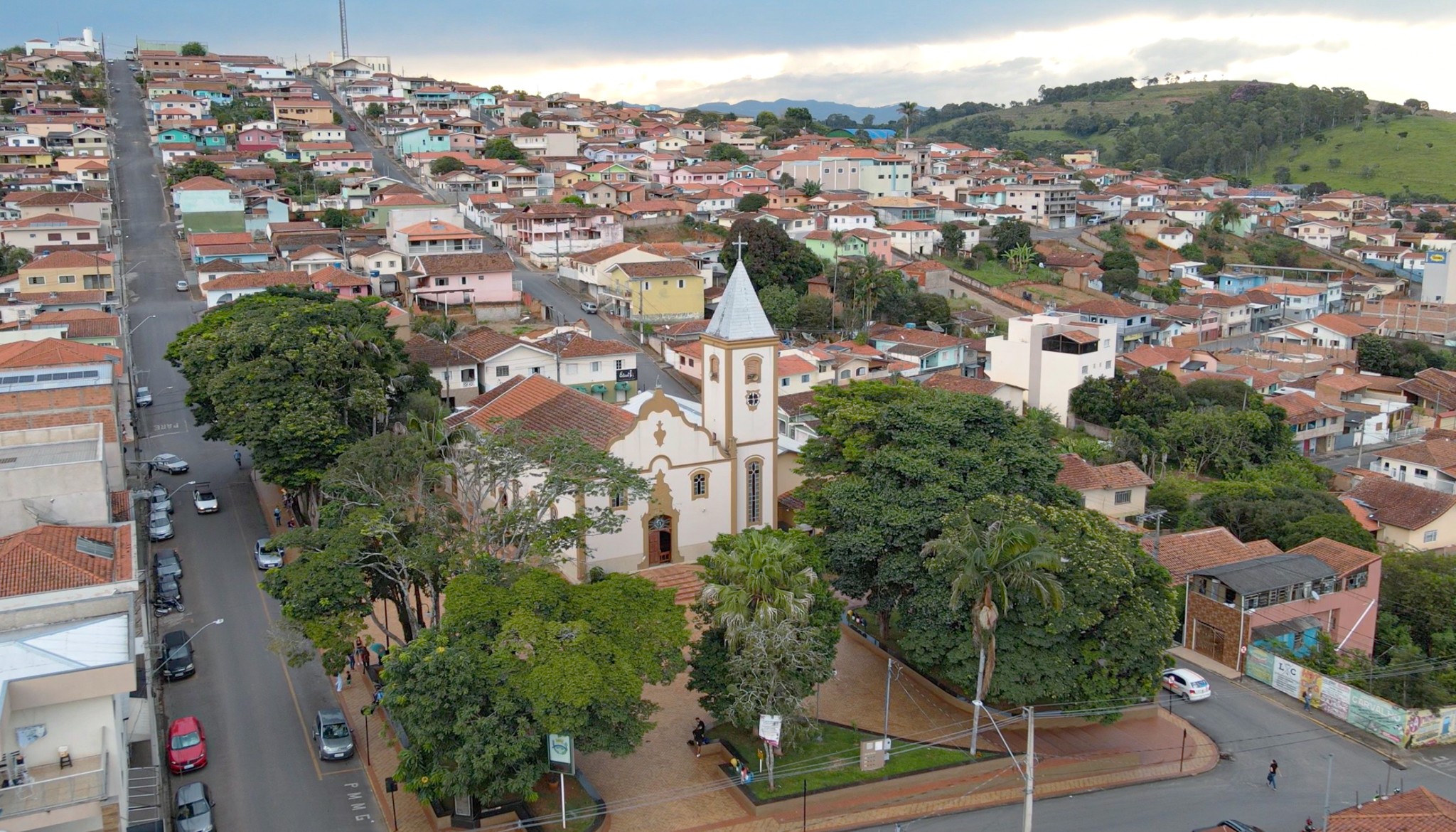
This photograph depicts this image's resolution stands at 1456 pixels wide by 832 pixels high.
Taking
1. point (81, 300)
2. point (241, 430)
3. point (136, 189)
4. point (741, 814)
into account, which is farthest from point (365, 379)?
point (136, 189)

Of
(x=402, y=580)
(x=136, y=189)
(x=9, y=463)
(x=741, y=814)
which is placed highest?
(x=136, y=189)

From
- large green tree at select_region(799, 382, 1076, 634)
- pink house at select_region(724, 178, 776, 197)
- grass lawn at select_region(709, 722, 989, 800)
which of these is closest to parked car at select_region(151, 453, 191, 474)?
large green tree at select_region(799, 382, 1076, 634)

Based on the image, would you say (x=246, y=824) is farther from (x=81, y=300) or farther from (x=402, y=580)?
(x=81, y=300)

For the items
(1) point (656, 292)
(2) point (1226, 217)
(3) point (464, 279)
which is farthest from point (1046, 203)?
(3) point (464, 279)

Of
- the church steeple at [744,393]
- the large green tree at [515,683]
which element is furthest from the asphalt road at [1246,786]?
the church steeple at [744,393]

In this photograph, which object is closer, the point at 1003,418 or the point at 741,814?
the point at 741,814

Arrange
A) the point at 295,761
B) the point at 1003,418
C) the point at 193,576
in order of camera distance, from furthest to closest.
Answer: the point at 193,576 → the point at 1003,418 → the point at 295,761

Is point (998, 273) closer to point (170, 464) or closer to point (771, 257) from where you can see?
point (771, 257)

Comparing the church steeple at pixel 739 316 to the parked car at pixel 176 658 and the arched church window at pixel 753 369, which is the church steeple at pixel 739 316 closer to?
the arched church window at pixel 753 369
